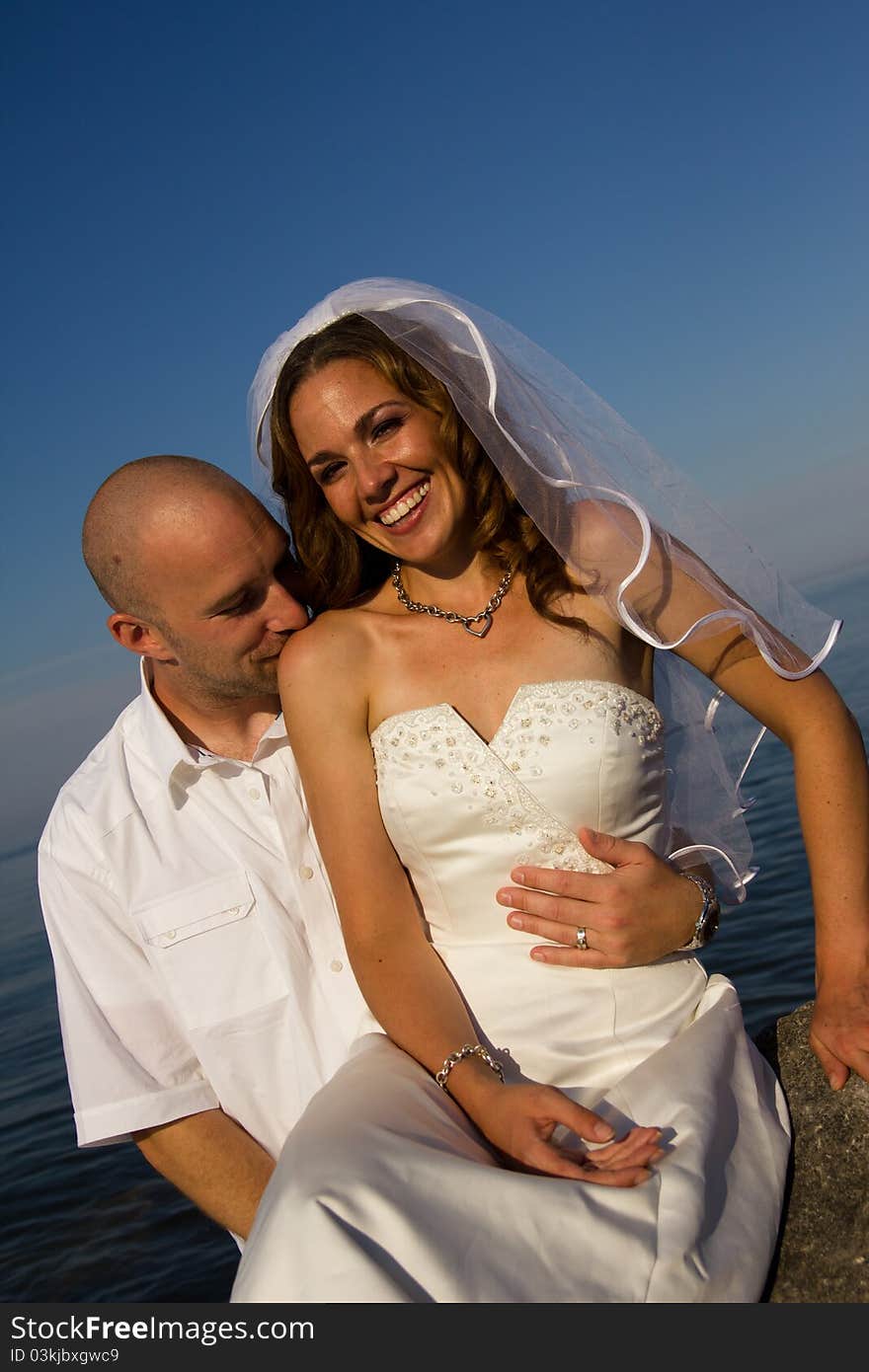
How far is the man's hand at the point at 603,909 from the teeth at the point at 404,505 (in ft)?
3.72

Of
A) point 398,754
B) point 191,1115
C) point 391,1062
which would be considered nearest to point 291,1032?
point 191,1115

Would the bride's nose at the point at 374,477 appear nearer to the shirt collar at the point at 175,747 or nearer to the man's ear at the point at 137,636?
the shirt collar at the point at 175,747

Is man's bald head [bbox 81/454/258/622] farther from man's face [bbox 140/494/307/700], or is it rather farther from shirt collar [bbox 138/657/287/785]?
shirt collar [bbox 138/657/287/785]

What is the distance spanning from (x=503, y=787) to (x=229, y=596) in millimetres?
1346

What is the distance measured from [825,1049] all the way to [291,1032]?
5.78 ft

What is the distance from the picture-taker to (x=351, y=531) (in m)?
4.04

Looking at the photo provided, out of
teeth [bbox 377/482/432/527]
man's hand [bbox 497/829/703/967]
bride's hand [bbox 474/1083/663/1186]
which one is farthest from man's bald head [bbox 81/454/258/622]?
bride's hand [bbox 474/1083/663/1186]

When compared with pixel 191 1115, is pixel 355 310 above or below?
above

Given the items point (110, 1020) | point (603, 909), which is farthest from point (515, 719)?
point (110, 1020)

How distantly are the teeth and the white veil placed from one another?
0.84ft

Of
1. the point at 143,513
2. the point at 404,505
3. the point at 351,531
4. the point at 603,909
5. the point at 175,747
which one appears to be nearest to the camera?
the point at 603,909

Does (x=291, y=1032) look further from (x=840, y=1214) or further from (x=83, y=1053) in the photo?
(x=840, y=1214)

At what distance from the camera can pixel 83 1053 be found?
162 inches

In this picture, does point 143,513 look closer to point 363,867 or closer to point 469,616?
point 469,616
